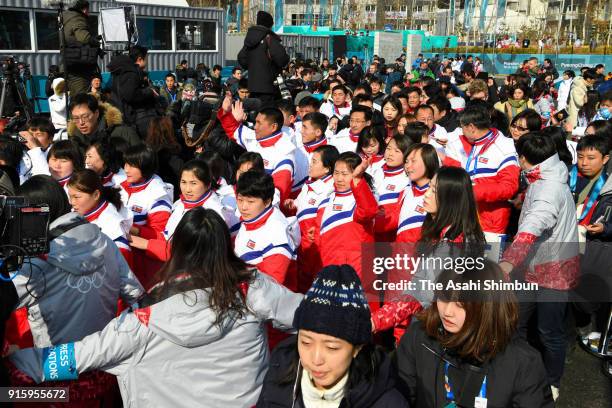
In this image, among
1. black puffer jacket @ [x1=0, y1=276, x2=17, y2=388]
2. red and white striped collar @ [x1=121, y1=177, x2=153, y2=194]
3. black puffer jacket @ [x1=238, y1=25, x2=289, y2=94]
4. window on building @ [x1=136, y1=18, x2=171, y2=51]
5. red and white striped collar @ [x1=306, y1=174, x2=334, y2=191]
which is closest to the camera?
black puffer jacket @ [x1=0, y1=276, x2=17, y2=388]

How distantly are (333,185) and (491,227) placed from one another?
1.34 m

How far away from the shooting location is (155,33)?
19078 mm

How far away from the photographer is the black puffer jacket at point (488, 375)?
221 cm

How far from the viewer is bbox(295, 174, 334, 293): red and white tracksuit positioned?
193 inches

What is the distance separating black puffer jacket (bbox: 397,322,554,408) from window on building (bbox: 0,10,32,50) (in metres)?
14.7

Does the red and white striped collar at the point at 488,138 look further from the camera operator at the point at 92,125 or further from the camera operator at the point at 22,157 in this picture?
the camera operator at the point at 22,157

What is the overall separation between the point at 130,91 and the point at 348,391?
5.35m

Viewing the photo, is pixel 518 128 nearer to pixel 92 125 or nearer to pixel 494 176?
pixel 494 176

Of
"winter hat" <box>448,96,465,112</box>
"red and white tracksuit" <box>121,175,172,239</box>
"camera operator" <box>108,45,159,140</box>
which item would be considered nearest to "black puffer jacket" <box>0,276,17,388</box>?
"red and white tracksuit" <box>121,175,172,239</box>

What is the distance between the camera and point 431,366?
2357 millimetres

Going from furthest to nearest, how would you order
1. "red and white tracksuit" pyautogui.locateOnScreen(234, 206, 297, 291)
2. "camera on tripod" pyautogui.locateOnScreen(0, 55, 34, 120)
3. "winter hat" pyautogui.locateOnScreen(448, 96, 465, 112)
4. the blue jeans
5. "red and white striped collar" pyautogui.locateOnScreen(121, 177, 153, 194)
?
"winter hat" pyautogui.locateOnScreen(448, 96, 465, 112)
"camera on tripod" pyautogui.locateOnScreen(0, 55, 34, 120)
"red and white striped collar" pyautogui.locateOnScreen(121, 177, 153, 194)
the blue jeans
"red and white tracksuit" pyautogui.locateOnScreen(234, 206, 297, 291)

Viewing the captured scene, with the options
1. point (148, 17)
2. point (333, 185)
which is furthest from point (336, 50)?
point (333, 185)

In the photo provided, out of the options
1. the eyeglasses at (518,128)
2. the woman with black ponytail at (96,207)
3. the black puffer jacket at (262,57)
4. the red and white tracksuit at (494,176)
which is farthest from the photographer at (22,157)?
the eyeglasses at (518,128)

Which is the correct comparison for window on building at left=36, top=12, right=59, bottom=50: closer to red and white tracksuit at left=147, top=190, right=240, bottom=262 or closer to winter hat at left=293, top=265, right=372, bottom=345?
red and white tracksuit at left=147, top=190, right=240, bottom=262
